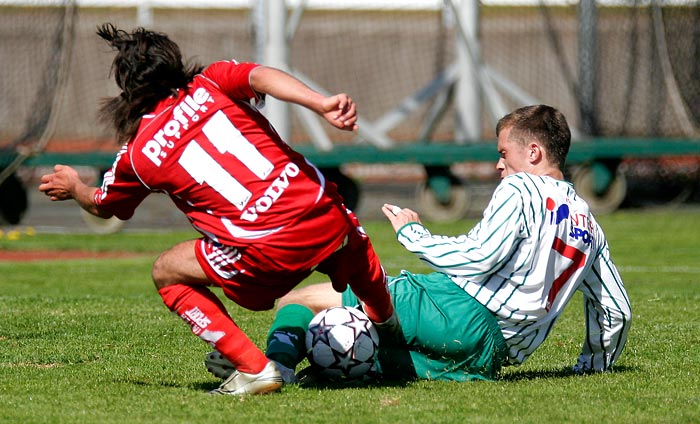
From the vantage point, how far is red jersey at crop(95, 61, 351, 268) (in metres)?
4.55

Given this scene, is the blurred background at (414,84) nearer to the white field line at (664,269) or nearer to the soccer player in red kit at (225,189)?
the white field line at (664,269)

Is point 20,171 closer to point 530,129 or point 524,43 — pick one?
point 524,43

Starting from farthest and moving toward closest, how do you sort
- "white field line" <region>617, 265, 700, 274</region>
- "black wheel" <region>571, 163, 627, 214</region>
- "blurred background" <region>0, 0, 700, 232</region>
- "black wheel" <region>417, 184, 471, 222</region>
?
"black wheel" <region>571, 163, 627, 214</region> < "blurred background" <region>0, 0, 700, 232</region> < "black wheel" <region>417, 184, 471, 222</region> < "white field line" <region>617, 265, 700, 274</region>

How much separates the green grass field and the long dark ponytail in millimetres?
1161

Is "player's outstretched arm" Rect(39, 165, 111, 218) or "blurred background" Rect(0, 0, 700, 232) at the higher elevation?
"player's outstretched arm" Rect(39, 165, 111, 218)

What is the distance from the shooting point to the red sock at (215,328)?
4.76 metres

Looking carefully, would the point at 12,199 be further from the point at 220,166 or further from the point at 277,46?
the point at 220,166

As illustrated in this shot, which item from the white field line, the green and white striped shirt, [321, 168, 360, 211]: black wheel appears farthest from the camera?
[321, 168, 360, 211]: black wheel

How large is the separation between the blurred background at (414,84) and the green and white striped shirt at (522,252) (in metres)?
10.2

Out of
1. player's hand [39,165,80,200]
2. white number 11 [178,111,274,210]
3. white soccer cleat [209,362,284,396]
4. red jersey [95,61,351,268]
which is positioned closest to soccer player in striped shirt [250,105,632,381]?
white soccer cleat [209,362,284,396]

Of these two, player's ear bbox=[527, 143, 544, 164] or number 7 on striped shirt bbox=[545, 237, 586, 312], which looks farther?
player's ear bbox=[527, 143, 544, 164]

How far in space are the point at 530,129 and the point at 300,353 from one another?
1.45 metres

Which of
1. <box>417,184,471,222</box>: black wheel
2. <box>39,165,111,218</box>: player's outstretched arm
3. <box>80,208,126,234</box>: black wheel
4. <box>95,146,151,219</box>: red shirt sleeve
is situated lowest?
<box>80,208,126,234</box>: black wheel

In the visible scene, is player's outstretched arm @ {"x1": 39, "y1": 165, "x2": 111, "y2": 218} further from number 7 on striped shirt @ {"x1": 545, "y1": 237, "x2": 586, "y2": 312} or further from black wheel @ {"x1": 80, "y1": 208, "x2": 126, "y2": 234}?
black wheel @ {"x1": 80, "y1": 208, "x2": 126, "y2": 234}
